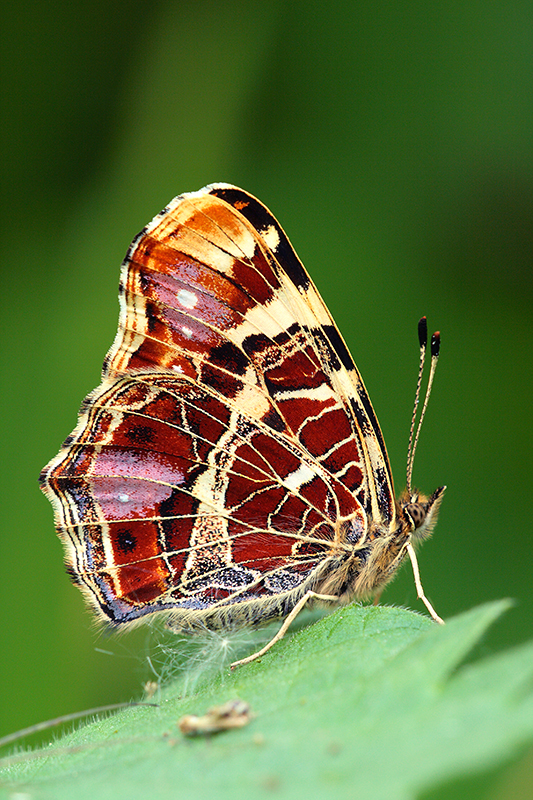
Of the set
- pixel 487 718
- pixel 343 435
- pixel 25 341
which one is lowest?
pixel 487 718

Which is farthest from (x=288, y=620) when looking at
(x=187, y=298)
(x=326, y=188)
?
(x=326, y=188)

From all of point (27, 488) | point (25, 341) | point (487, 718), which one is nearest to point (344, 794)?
point (487, 718)

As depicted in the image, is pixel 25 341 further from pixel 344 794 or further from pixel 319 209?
pixel 344 794

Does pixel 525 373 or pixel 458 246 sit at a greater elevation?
pixel 458 246

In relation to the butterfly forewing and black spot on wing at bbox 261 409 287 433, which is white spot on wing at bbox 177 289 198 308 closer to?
the butterfly forewing

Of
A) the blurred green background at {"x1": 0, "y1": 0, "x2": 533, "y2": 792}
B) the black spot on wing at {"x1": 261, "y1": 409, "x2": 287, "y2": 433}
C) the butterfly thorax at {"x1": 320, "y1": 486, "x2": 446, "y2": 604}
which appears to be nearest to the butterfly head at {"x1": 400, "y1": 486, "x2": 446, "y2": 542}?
the butterfly thorax at {"x1": 320, "y1": 486, "x2": 446, "y2": 604}

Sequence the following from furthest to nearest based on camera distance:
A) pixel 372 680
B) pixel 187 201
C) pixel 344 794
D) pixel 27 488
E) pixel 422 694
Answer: pixel 27 488, pixel 187 201, pixel 372 680, pixel 422 694, pixel 344 794
